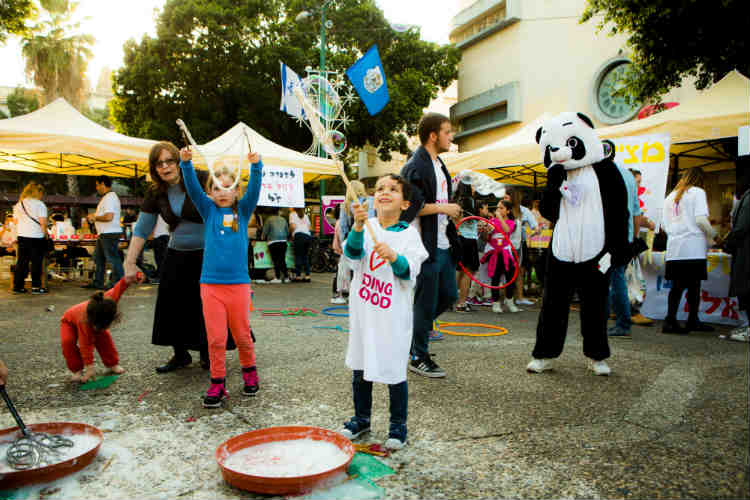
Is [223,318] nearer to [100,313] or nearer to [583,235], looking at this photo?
[100,313]

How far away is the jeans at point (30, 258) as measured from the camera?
870 centimetres

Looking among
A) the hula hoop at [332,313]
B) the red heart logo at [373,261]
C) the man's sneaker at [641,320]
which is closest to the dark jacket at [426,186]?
the red heart logo at [373,261]

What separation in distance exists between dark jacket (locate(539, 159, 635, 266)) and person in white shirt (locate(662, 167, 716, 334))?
2603 millimetres

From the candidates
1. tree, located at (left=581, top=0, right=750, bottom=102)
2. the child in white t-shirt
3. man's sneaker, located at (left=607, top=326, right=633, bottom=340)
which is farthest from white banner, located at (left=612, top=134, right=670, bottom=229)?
the child in white t-shirt

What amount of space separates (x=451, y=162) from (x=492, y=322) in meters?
4.51

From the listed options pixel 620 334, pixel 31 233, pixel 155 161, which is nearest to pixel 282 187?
pixel 31 233

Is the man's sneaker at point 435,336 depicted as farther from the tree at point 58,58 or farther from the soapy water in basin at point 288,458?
the tree at point 58,58

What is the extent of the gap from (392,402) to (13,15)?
1517 cm

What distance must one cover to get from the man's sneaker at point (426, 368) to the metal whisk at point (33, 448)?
2.28m

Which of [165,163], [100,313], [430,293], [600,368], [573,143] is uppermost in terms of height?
[573,143]

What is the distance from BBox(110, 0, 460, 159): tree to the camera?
71.3 feet

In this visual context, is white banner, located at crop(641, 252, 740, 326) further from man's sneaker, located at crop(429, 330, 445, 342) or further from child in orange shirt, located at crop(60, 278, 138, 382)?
child in orange shirt, located at crop(60, 278, 138, 382)

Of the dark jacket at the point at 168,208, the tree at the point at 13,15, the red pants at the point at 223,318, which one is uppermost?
the tree at the point at 13,15

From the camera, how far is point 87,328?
3.59 m
